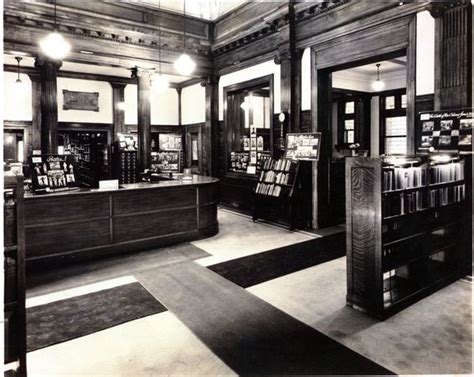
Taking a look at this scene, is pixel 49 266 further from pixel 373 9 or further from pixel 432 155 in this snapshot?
pixel 373 9

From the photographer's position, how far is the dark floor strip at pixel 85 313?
302cm

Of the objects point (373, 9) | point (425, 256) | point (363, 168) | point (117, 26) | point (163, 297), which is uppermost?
point (117, 26)

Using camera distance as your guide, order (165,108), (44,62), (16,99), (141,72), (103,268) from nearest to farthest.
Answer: (103,268) < (44,62) < (141,72) < (16,99) < (165,108)

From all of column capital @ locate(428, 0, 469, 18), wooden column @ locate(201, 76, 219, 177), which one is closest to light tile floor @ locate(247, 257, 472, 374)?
column capital @ locate(428, 0, 469, 18)

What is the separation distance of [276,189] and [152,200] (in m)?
2.65

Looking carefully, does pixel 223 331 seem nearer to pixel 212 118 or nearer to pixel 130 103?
pixel 212 118

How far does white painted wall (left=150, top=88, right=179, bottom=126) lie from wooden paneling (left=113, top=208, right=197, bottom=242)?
6826 mm

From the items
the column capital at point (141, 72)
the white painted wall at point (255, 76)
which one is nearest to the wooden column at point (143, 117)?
the column capital at point (141, 72)

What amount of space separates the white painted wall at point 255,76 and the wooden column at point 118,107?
3.78 meters

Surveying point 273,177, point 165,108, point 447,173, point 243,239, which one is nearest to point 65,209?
point 243,239

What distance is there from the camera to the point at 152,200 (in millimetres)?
5574

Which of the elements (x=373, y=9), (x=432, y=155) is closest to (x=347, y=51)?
(x=373, y=9)

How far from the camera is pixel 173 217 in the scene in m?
5.82

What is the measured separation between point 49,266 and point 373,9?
6.11 meters
